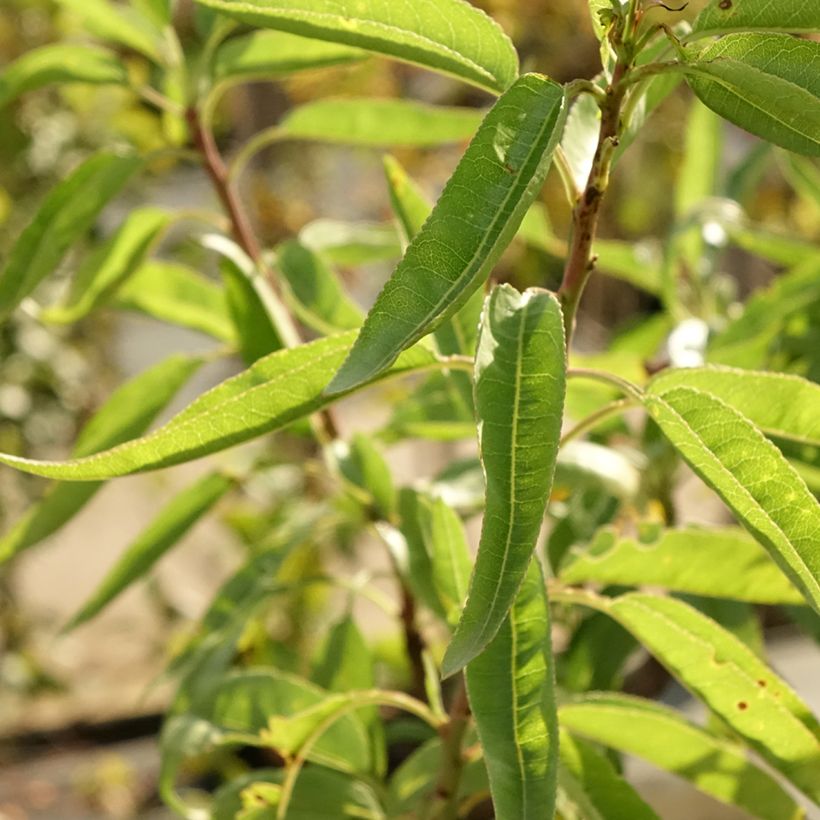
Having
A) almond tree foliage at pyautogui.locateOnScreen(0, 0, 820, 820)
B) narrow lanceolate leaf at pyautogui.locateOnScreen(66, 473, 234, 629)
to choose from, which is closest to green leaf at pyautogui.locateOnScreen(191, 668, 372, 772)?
almond tree foliage at pyautogui.locateOnScreen(0, 0, 820, 820)

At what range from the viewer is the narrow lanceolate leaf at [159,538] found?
0.76m

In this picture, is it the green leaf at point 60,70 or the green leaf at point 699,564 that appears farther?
the green leaf at point 60,70

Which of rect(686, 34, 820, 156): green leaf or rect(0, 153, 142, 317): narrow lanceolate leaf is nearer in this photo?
rect(686, 34, 820, 156): green leaf

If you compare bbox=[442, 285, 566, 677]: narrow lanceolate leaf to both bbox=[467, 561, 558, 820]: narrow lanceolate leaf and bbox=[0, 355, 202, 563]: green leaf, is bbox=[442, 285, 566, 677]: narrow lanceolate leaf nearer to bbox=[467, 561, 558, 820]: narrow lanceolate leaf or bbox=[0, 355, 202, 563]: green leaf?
bbox=[467, 561, 558, 820]: narrow lanceolate leaf

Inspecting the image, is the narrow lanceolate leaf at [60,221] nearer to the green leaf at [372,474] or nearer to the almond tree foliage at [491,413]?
the almond tree foliage at [491,413]

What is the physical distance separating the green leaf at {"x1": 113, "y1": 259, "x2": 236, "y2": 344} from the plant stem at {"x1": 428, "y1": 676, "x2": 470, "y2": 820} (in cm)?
37

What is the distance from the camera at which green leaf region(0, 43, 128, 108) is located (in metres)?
0.73

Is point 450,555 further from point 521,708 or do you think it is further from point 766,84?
point 766,84

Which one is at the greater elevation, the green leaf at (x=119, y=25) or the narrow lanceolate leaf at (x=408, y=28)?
the green leaf at (x=119, y=25)

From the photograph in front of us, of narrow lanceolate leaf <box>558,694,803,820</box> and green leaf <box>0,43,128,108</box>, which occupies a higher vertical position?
green leaf <box>0,43,128,108</box>

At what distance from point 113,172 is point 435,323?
424 millimetres

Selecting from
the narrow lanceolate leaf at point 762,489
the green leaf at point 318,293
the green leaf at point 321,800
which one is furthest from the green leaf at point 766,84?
the green leaf at point 321,800

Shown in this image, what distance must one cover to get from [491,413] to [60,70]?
1.67 feet

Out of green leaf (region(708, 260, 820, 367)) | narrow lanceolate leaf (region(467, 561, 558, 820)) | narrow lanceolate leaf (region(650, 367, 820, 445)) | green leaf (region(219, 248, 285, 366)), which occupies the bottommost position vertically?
narrow lanceolate leaf (region(467, 561, 558, 820))
